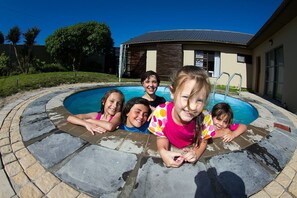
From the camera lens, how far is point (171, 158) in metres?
1.89

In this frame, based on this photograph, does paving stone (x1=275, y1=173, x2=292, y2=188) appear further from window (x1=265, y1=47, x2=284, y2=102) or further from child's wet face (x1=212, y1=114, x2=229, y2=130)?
window (x1=265, y1=47, x2=284, y2=102)

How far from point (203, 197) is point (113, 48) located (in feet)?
69.4

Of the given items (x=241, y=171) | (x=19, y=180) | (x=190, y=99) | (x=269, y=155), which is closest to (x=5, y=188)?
(x=19, y=180)

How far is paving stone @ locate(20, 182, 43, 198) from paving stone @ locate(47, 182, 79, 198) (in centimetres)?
10

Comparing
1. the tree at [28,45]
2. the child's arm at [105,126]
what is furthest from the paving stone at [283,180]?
the tree at [28,45]

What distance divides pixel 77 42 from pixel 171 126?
735 inches

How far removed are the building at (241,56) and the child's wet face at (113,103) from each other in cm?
696

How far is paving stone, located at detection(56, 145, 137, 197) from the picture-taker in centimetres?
184

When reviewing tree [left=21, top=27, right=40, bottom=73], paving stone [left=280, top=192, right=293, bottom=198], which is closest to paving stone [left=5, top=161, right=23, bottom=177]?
paving stone [left=280, top=192, right=293, bottom=198]

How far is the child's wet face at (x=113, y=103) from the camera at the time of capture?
300cm

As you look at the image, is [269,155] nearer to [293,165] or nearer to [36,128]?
[293,165]

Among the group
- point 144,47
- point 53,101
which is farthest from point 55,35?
point 53,101

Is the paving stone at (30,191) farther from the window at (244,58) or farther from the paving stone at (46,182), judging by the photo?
the window at (244,58)

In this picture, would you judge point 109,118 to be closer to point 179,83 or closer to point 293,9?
point 179,83
